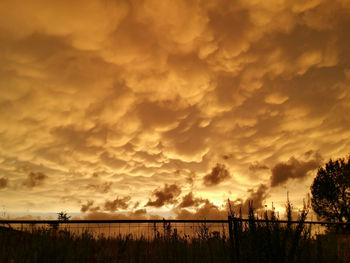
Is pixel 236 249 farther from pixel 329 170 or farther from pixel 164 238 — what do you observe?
pixel 329 170

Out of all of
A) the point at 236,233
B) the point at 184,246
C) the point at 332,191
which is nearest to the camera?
the point at 236,233

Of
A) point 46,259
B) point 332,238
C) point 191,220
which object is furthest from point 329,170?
point 46,259

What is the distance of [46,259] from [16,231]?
331 centimetres

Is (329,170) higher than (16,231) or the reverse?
higher

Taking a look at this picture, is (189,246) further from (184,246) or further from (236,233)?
(236,233)

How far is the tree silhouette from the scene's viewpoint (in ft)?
134

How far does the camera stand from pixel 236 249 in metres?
9.20

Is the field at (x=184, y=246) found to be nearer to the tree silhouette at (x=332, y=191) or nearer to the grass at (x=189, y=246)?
the grass at (x=189, y=246)

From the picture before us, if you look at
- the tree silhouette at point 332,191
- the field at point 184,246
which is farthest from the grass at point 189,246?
the tree silhouette at point 332,191

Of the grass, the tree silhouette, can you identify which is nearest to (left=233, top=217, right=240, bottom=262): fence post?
the grass

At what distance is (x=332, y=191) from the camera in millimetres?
42281

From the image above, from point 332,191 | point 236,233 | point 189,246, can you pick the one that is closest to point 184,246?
point 189,246

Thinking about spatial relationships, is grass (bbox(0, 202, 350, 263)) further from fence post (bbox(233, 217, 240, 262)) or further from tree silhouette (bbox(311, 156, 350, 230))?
tree silhouette (bbox(311, 156, 350, 230))

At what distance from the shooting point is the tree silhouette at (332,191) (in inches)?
1610
